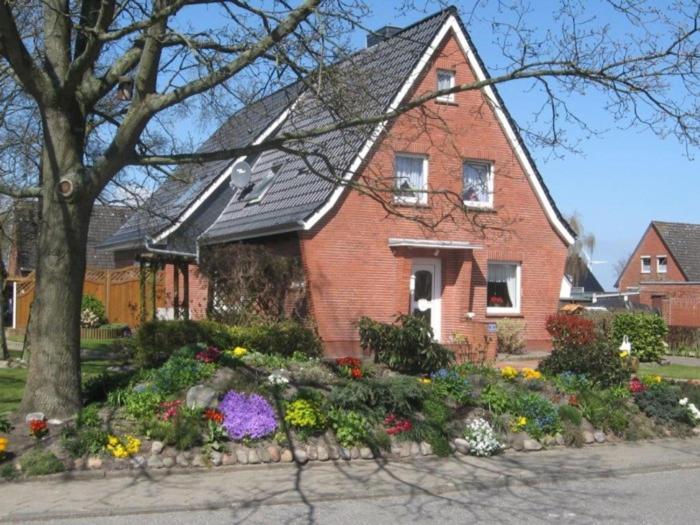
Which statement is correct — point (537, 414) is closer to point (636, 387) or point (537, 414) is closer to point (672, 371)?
point (636, 387)

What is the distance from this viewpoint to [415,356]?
46.2 feet

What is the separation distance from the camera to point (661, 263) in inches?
2408

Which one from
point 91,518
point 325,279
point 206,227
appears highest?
point 206,227

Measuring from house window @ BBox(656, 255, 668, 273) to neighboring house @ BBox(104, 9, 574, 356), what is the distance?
39676mm

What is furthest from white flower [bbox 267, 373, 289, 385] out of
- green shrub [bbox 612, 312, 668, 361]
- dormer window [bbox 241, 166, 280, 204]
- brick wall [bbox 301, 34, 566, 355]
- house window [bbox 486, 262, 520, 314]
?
green shrub [bbox 612, 312, 668, 361]

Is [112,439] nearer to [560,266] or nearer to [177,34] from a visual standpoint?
[177,34]

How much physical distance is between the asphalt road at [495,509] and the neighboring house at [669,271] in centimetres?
3848

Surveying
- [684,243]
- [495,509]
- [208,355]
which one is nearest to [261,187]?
[208,355]

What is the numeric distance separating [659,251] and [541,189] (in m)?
41.1

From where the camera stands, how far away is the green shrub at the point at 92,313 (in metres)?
25.0

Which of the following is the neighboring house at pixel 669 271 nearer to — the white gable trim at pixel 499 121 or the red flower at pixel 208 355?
the white gable trim at pixel 499 121

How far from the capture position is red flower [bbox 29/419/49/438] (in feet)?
30.7

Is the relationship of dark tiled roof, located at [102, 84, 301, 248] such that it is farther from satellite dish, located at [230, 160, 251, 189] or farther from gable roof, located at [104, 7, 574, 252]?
satellite dish, located at [230, 160, 251, 189]

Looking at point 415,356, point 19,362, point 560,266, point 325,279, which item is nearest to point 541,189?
point 560,266
